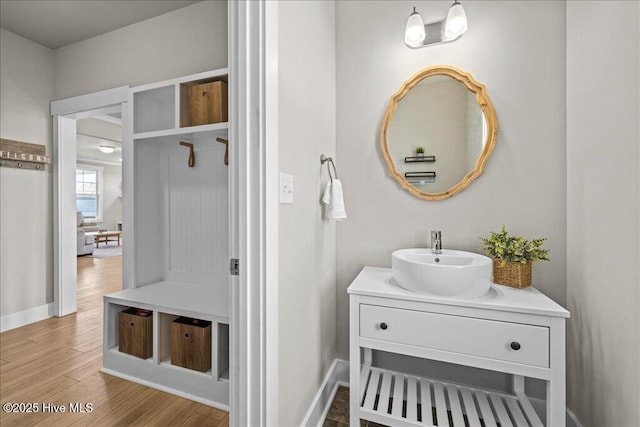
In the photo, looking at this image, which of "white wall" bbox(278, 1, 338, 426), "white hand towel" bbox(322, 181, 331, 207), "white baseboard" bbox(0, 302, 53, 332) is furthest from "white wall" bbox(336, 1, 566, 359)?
"white baseboard" bbox(0, 302, 53, 332)

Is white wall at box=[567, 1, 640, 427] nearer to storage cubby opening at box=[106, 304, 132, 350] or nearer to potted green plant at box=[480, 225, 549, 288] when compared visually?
potted green plant at box=[480, 225, 549, 288]

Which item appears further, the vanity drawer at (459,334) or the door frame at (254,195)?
the vanity drawer at (459,334)

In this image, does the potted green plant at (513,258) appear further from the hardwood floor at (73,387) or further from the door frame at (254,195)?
the hardwood floor at (73,387)

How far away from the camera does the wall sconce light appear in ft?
4.80

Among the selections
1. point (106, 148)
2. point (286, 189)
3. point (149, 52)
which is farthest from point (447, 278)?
point (106, 148)

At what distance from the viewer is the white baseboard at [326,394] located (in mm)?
1359

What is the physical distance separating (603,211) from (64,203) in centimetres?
405

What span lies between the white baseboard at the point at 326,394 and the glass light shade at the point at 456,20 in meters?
1.96

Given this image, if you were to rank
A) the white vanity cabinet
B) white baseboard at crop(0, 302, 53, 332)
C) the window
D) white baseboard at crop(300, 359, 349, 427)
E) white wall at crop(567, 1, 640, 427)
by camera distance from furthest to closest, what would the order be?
the window, white baseboard at crop(0, 302, 53, 332), white baseboard at crop(300, 359, 349, 427), the white vanity cabinet, white wall at crop(567, 1, 640, 427)

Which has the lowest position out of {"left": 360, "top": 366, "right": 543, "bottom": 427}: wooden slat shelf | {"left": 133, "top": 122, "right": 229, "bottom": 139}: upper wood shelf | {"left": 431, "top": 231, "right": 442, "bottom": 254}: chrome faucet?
{"left": 360, "top": 366, "right": 543, "bottom": 427}: wooden slat shelf

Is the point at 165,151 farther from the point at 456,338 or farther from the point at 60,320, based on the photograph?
the point at 456,338

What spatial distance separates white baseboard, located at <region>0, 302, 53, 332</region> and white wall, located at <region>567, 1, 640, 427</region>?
4098 mm

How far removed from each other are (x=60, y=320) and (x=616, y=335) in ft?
13.1

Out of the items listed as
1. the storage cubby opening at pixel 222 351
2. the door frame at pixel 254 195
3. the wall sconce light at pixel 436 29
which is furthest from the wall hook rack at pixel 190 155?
the wall sconce light at pixel 436 29
